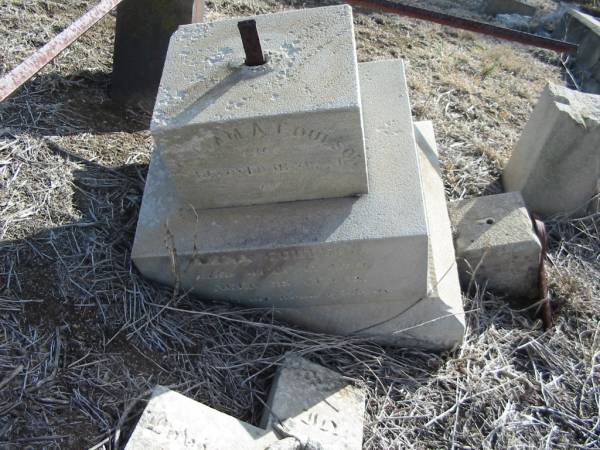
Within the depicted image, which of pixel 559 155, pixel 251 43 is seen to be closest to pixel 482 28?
pixel 559 155

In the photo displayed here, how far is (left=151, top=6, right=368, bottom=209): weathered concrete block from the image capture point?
2.11 m

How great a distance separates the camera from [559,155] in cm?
322

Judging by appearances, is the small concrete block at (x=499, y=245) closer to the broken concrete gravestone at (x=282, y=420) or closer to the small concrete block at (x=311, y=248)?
the small concrete block at (x=311, y=248)

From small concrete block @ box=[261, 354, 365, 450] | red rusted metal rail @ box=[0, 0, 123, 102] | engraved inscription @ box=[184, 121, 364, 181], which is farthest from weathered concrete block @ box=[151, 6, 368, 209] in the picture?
small concrete block @ box=[261, 354, 365, 450]

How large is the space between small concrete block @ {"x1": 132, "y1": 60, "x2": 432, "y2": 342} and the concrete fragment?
3.39 feet

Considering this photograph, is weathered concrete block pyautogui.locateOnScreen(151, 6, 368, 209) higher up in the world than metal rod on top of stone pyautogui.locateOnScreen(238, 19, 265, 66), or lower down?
lower down

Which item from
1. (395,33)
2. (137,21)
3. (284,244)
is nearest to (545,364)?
(284,244)

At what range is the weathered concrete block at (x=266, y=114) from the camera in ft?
6.93

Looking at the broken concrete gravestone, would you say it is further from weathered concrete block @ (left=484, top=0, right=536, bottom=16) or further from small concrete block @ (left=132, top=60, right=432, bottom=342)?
weathered concrete block @ (left=484, top=0, right=536, bottom=16)

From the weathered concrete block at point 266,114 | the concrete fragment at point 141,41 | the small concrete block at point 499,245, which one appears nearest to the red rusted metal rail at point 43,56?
the weathered concrete block at point 266,114

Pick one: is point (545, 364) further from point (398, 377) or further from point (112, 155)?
point (112, 155)

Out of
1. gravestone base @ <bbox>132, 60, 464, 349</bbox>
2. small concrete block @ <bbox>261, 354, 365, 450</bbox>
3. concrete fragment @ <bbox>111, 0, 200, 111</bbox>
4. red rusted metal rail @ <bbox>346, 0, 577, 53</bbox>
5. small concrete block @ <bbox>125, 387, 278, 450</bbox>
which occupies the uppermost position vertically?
red rusted metal rail @ <bbox>346, 0, 577, 53</bbox>

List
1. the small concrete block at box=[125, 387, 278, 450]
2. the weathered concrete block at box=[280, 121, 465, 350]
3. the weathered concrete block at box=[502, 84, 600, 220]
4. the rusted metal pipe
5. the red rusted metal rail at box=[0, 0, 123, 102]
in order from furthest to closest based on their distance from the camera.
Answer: the weathered concrete block at box=[502, 84, 600, 220] → the rusted metal pipe → the weathered concrete block at box=[280, 121, 465, 350] → the small concrete block at box=[125, 387, 278, 450] → the red rusted metal rail at box=[0, 0, 123, 102]

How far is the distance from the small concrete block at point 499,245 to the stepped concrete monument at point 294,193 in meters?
0.23
